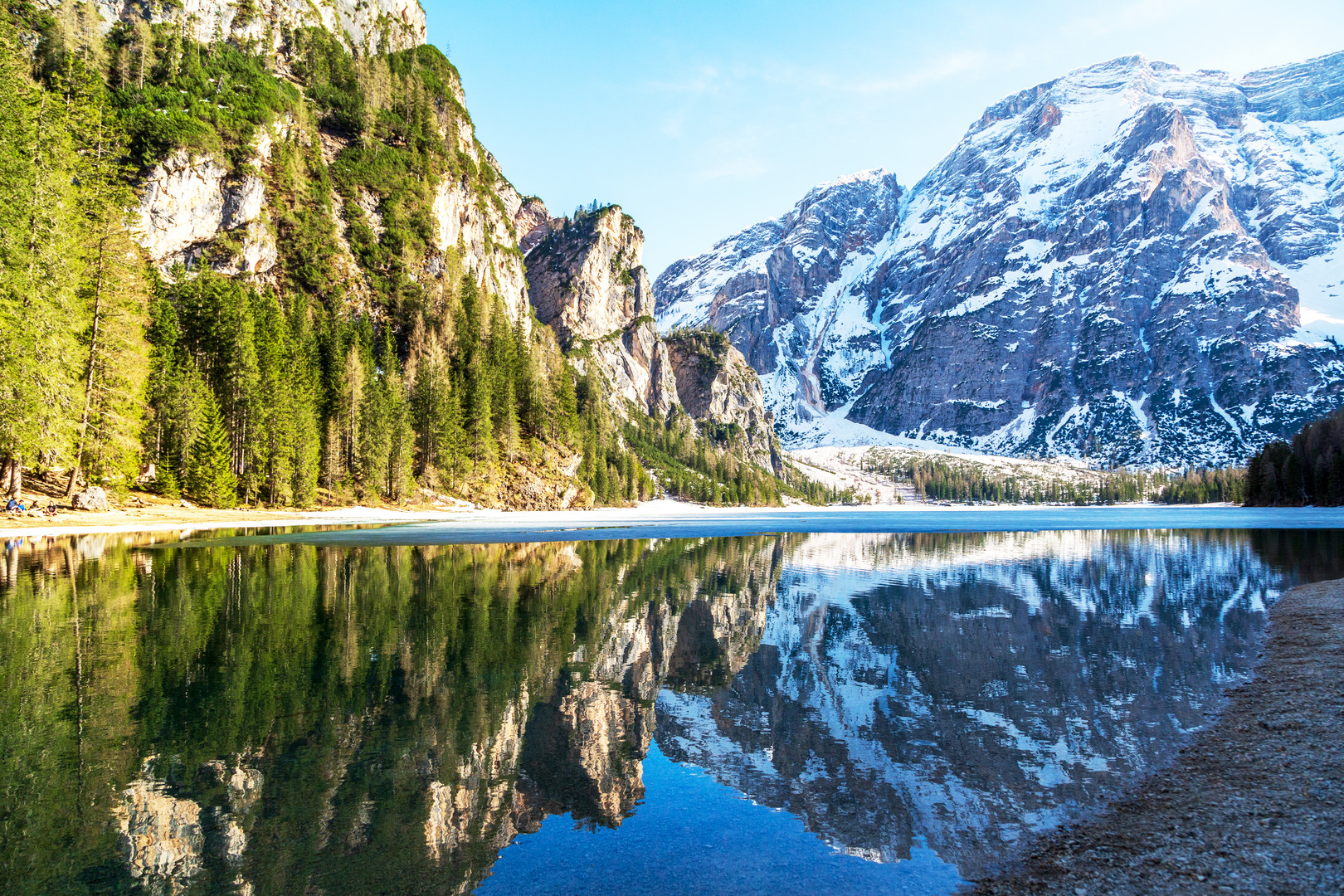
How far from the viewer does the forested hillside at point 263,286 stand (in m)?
34.9

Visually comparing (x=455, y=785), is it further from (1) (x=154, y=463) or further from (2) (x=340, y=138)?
(2) (x=340, y=138)

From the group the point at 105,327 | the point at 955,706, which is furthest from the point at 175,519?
the point at 955,706

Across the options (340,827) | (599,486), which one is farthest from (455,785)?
(599,486)

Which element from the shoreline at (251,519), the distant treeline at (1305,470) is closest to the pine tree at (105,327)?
the shoreline at (251,519)

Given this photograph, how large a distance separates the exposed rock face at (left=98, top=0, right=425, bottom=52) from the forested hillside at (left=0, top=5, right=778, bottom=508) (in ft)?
5.75

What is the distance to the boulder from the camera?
38219 mm

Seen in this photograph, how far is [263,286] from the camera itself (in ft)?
245

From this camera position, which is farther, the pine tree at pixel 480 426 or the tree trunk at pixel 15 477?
the pine tree at pixel 480 426

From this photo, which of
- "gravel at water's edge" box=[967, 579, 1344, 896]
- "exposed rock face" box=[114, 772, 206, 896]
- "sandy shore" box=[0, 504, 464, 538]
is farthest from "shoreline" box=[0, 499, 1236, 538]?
"gravel at water's edge" box=[967, 579, 1344, 896]

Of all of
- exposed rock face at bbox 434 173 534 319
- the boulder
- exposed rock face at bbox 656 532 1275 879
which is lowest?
exposed rock face at bbox 656 532 1275 879

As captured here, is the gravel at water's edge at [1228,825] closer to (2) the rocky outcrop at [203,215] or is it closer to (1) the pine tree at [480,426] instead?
(1) the pine tree at [480,426]

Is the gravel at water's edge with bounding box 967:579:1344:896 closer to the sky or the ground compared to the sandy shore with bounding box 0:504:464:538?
closer to the ground

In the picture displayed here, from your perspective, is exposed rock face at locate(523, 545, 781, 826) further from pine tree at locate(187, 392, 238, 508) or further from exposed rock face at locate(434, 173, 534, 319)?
exposed rock face at locate(434, 173, 534, 319)

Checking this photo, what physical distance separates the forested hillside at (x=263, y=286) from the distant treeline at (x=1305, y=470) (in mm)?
117280
